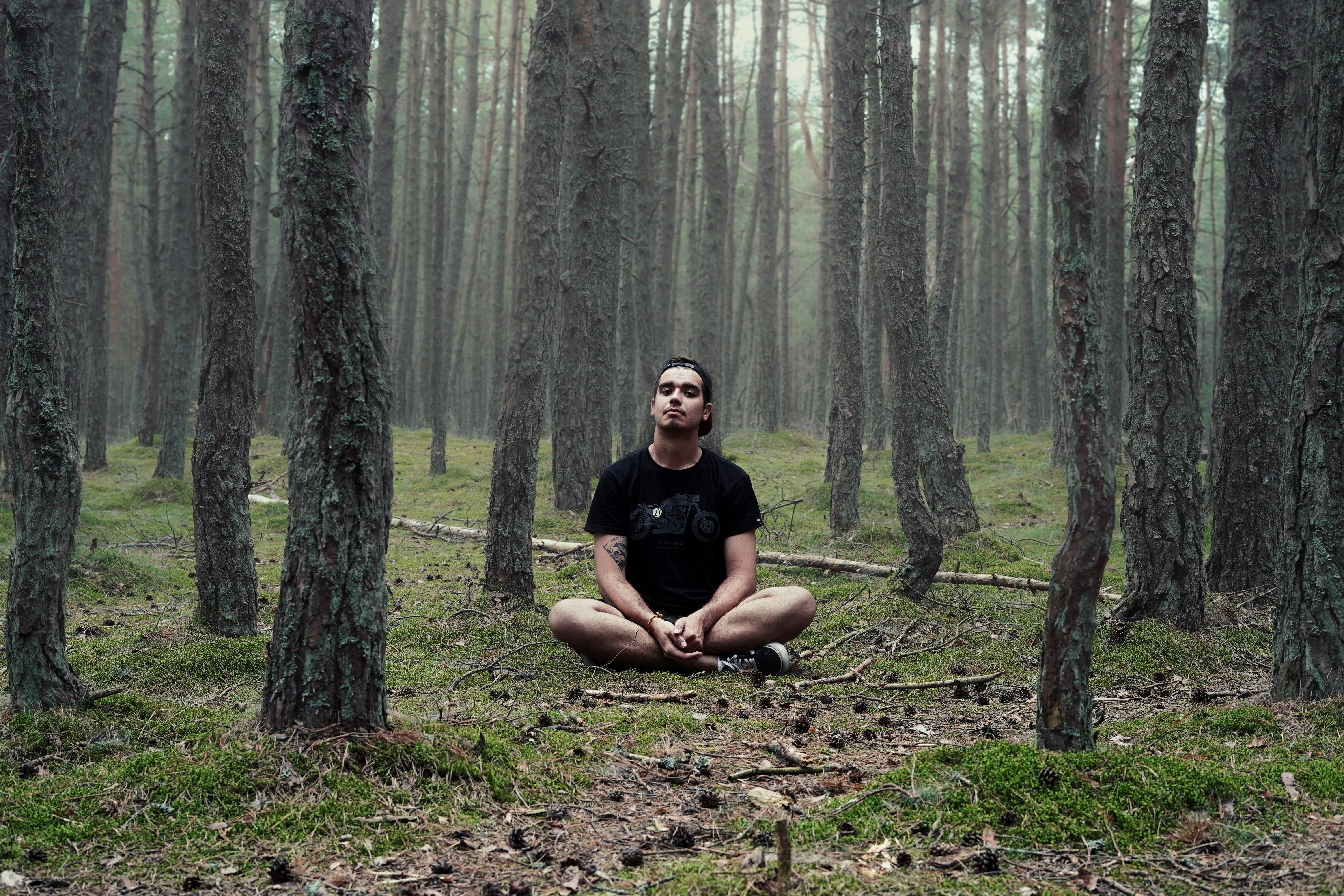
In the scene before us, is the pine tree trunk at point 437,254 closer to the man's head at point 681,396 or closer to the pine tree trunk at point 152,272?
the pine tree trunk at point 152,272

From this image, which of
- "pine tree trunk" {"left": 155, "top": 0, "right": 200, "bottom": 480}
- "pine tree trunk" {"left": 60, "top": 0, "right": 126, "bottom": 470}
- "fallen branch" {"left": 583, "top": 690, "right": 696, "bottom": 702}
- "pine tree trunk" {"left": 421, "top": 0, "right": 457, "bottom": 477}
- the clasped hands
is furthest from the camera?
"pine tree trunk" {"left": 155, "top": 0, "right": 200, "bottom": 480}

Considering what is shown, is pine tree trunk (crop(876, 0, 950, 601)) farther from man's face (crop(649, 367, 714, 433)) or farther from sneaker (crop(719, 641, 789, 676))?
man's face (crop(649, 367, 714, 433))

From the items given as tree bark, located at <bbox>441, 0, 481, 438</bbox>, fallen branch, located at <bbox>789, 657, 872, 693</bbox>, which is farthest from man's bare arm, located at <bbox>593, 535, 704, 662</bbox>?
tree bark, located at <bbox>441, 0, 481, 438</bbox>

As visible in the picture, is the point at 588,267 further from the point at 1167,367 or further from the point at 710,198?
the point at 710,198

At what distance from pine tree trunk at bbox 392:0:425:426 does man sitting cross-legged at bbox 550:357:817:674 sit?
20066 mm

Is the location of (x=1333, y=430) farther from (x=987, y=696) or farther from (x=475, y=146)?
(x=475, y=146)

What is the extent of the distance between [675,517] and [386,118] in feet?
50.5

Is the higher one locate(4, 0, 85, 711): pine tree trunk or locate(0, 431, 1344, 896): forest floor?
locate(4, 0, 85, 711): pine tree trunk

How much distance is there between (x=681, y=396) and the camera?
17.7 ft

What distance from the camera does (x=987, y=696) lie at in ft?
16.9

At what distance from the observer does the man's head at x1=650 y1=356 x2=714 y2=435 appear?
5379 mm

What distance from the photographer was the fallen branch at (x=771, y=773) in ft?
12.1

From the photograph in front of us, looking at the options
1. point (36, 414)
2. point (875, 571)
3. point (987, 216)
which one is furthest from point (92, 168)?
point (987, 216)

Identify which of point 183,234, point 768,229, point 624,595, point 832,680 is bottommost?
point 832,680
